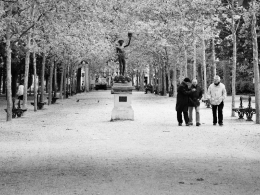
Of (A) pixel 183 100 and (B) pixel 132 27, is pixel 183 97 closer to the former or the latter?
(A) pixel 183 100

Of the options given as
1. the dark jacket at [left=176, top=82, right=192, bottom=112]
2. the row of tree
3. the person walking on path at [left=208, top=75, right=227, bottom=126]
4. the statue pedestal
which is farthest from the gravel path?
the statue pedestal

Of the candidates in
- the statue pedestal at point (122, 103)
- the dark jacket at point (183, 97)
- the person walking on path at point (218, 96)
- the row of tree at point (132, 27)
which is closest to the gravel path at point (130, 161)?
the person walking on path at point (218, 96)

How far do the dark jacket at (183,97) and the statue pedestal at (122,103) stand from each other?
11.5ft

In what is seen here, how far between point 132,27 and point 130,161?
126 ft

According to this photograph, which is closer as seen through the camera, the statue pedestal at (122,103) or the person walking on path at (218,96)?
the person walking on path at (218,96)

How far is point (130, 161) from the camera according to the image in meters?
11.0

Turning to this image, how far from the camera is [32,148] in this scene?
44.2 ft

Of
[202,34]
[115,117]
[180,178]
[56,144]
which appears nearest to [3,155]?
[56,144]

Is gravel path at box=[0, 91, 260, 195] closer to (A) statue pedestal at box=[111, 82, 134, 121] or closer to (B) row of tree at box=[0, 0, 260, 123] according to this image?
(B) row of tree at box=[0, 0, 260, 123]

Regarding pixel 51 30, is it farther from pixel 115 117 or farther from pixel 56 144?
pixel 56 144

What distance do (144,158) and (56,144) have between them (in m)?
3.62

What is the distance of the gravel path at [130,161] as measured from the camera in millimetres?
8117

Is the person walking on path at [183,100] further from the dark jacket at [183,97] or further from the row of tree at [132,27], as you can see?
the row of tree at [132,27]

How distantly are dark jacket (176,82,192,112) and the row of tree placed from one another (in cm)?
309
